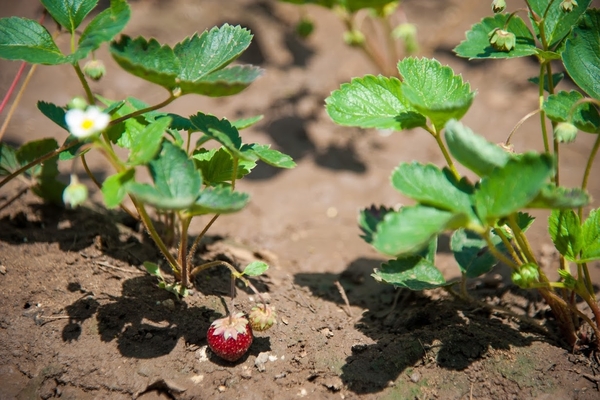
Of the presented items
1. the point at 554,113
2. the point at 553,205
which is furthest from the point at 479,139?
the point at 554,113

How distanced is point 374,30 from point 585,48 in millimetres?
2098

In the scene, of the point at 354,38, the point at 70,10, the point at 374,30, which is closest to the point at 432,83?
the point at 70,10

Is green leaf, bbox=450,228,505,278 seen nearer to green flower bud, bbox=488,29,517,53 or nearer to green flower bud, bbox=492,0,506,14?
green flower bud, bbox=488,29,517,53

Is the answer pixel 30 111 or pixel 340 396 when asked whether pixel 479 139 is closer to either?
pixel 340 396

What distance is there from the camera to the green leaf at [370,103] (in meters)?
1.42

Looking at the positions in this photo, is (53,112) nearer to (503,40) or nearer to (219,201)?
(219,201)

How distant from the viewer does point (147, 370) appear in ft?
4.44

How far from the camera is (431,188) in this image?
3.81ft

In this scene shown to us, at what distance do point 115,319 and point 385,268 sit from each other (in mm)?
787

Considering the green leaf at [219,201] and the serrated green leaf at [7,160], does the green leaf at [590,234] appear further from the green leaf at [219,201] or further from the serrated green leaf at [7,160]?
the serrated green leaf at [7,160]

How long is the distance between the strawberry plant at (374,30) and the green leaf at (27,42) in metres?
1.75


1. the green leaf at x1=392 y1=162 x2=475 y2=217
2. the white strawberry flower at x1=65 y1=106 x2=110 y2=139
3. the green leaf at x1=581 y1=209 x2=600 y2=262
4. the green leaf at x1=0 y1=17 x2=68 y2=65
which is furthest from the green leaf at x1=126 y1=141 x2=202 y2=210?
the green leaf at x1=581 y1=209 x2=600 y2=262

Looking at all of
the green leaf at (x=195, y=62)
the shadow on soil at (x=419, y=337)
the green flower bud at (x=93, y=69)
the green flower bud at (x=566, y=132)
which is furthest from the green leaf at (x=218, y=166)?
the green flower bud at (x=566, y=132)

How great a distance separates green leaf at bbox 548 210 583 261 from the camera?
4.33 feet
